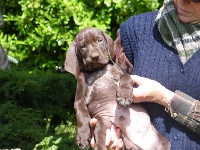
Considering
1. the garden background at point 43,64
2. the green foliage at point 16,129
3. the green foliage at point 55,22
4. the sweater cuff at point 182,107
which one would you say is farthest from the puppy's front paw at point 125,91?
the green foliage at point 55,22

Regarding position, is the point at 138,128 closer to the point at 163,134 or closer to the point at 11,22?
the point at 163,134

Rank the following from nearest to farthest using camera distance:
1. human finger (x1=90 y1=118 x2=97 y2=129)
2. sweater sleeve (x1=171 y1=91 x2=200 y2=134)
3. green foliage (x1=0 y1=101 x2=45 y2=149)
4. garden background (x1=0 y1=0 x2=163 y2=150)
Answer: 1. sweater sleeve (x1=171 y1=91 x2=200 y2=134)
2. human finger (x1=90 y1=118 x2=97 y2=129)
3. green foliage (x1=0 y1=101 x2=45 y2=149)
4. garden background (x1=0 y1=0 x2=163 y2=150)

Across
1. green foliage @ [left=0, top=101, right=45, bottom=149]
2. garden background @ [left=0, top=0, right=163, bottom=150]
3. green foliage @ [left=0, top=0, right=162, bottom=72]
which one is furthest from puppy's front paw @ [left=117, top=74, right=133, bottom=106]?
green foliage @ [left=0, top=0, right=162, bottom=72]

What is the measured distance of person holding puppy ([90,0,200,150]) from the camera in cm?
259

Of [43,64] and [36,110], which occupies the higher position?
[36,110]

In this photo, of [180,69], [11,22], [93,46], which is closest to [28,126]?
[93,46]

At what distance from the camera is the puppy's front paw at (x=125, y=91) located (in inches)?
103

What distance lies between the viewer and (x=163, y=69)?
2654 mm

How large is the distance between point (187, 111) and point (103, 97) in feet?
1.48

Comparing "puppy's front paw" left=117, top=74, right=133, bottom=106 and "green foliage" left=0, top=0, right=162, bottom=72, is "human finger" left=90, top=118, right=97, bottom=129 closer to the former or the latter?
"puppy's front paw" left=117, top=74, right=133, bottom=106

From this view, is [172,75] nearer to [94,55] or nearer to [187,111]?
[187,111]

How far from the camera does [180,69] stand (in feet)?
8.60

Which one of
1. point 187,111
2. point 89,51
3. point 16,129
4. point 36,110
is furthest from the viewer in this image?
point 36,110

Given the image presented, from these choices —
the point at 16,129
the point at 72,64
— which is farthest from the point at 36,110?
the point at 72,64
